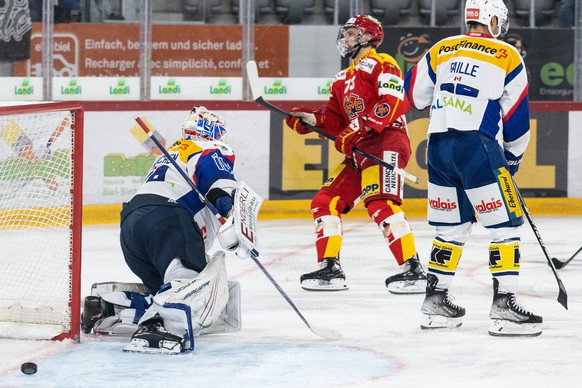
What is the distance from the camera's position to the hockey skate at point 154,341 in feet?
14.5

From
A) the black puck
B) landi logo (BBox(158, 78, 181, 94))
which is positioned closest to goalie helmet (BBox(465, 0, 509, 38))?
the black puck

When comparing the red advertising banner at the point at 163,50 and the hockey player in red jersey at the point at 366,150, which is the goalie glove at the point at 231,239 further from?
the red advertising banner at the point at 163,50

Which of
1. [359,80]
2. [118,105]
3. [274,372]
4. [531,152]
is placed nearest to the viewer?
[274,372]

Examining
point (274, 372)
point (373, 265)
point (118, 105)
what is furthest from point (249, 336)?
point (118, 105)

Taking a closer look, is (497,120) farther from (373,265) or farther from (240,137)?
(240,137)

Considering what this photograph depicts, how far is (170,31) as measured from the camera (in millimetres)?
8922

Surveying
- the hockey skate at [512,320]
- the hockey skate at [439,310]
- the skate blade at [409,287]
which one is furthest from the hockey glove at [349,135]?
the hockey skate at [512,320]

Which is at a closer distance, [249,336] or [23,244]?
[249,336]

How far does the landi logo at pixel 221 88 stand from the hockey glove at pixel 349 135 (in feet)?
10.0

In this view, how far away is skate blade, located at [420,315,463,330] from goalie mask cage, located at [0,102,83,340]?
1294 millimetres

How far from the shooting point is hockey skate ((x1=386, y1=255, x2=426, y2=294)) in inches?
232

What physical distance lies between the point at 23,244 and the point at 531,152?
4.44 m

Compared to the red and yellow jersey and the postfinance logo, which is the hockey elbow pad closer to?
the postfinance logo

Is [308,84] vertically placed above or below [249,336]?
above
